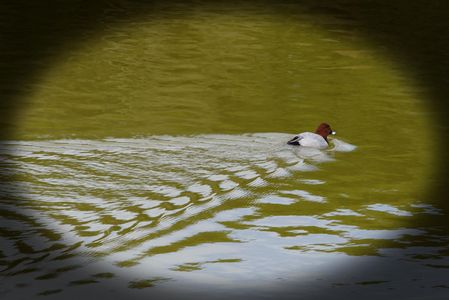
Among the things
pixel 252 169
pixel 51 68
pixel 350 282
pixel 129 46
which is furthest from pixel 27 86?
pixel 350 282

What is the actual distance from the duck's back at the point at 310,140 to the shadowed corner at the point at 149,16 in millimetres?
658

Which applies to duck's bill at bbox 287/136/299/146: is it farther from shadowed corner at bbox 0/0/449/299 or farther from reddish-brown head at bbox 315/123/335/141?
shadowed corner at bbox 0/0/449/299

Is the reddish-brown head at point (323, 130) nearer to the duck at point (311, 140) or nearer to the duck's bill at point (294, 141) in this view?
the duck at point (311, 140)

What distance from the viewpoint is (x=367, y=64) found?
8.45 metres

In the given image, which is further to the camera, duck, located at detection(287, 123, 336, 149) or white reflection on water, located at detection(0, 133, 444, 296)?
duck, located at detection(287, 123, 336, 149)

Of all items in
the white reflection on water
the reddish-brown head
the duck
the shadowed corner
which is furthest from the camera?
the shadowed corner

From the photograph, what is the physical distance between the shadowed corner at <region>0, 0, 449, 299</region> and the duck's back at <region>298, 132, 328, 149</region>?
66 centimetres

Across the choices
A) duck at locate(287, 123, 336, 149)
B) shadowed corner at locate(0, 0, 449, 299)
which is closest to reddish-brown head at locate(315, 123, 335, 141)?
duck at locate(287, 123, 336, 149)

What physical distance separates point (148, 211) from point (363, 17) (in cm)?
628

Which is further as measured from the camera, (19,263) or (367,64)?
(367,64)

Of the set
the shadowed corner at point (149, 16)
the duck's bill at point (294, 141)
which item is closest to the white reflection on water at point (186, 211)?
the duck's bill at point (294, 141)

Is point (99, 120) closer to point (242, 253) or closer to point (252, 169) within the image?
point (252, 169)

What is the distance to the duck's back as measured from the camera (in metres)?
5.92

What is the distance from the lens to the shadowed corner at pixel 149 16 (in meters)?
7.30
